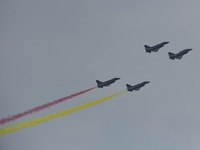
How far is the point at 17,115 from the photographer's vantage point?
570 ft

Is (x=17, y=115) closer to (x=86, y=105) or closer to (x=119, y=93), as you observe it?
(x=86, y=105)

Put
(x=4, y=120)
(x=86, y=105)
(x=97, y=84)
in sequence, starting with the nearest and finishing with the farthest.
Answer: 1. (x=4, y=120)
2. (x=86, y=105)
3. (x=97, y=84)

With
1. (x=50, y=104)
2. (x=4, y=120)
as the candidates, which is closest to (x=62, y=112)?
(x=50, y=104)

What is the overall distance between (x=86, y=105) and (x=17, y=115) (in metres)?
23.1

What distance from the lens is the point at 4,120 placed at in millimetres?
169500

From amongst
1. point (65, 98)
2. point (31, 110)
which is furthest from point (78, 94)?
point (31, 110)

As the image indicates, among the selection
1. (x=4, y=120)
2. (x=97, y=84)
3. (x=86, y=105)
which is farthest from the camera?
(x=97, y=84)

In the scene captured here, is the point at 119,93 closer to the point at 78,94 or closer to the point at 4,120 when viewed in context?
the point at 78,94

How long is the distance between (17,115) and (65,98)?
1689cm

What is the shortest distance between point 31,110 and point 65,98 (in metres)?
12.0

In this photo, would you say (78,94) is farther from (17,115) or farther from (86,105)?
(17,115)

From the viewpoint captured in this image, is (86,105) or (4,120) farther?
(86,105)

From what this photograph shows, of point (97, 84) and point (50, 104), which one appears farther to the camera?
point (97, 84)

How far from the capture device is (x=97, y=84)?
19975 cm
